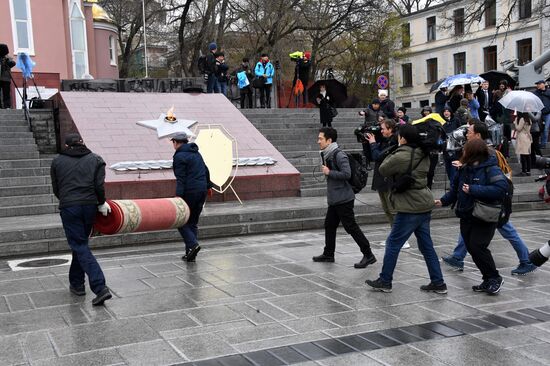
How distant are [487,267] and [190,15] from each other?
3145 centimetres

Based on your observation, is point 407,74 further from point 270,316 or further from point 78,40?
point 270,316

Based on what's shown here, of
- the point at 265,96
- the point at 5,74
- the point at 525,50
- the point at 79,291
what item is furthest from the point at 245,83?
the point at 525,50

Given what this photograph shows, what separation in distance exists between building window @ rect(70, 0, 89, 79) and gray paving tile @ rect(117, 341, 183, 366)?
26274 mm

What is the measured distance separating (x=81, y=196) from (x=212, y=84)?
13.1 meters

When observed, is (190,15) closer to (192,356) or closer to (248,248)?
(248,248)

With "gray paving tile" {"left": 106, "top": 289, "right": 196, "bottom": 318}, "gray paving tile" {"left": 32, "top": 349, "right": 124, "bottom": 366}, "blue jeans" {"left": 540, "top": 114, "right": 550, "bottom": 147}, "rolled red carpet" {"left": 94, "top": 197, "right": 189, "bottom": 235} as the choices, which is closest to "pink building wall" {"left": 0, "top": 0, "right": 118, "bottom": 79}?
"blue jeans" {"left": 540, "top": 114, "right": 550, "bottom": 147}

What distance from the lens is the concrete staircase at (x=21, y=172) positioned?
435 inches

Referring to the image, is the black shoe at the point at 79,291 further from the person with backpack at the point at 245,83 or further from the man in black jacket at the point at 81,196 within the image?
the person with backpack at the point at 245,83

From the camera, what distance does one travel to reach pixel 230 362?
419 cm

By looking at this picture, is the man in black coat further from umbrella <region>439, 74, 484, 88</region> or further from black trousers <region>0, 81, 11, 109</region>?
black trousers <region>0, 81, 11, 109</region>

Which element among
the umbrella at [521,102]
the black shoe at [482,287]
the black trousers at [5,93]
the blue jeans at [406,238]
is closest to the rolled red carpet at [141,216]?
the blue jeans at [406,238]

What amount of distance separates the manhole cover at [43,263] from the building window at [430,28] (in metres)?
48.4

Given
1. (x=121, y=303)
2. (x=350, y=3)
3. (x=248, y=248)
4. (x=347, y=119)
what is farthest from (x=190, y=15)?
(x=121, y=303)

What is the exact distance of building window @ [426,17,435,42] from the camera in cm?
5116
